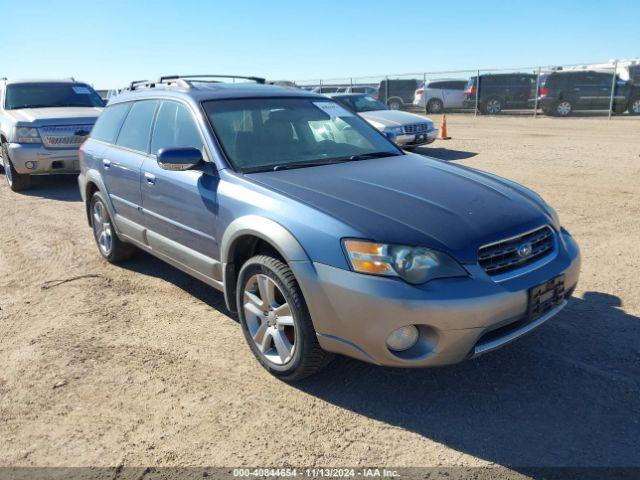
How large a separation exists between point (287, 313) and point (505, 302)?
46.2 inches

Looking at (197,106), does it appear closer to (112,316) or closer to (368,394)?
(112,316)

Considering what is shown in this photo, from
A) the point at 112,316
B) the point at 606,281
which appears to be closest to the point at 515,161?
the point at 606,281

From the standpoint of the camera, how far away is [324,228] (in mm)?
2914

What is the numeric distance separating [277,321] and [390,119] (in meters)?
9.83

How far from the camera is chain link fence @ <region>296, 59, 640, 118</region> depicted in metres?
21.3

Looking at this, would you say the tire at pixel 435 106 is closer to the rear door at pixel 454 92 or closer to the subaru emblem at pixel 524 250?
the rear door at pixel 454 92

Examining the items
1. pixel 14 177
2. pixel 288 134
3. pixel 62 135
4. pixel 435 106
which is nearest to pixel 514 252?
pixel 288 134

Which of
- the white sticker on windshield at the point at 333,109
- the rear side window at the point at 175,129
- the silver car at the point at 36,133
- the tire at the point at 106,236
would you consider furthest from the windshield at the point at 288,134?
the silver car at the point at 36,133

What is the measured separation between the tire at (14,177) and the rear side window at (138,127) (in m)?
5.65

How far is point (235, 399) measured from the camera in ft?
10.6

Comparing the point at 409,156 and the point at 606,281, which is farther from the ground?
the point at 409,156

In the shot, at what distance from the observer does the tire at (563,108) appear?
2220 cm

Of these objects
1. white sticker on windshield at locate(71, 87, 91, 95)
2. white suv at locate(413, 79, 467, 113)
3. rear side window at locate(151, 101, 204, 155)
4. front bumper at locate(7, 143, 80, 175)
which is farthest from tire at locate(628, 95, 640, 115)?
rear side window at locate(151, 101, 204, 155)

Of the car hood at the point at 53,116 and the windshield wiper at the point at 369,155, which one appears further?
the car hood at the point at 53,116
